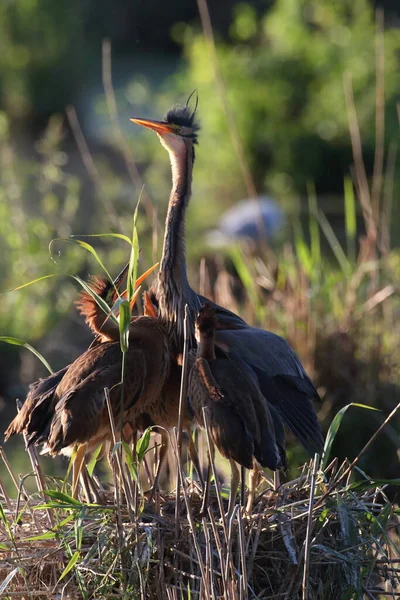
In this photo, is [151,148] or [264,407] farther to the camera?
[151,148]

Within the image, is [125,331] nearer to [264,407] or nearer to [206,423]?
[206,423]

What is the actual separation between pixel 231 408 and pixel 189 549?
42 centimetres

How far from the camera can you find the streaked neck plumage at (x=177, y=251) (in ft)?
12.5

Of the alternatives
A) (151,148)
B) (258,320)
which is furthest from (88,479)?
(151,148)

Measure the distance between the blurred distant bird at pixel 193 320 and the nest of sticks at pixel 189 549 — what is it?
1.80 ft

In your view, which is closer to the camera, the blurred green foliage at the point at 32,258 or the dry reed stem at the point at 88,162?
the dry reed stem at the point at 88,162

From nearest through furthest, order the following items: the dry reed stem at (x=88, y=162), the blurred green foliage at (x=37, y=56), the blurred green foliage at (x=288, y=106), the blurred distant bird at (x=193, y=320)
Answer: the blurred distant bird at (x=193, y=320) < the dry reed stem at (x=88, y=162) < the blurred green foliage at (x=288, y=106) < the blurred green foliage at (x=37, y=56)

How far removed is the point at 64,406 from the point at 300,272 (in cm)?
279

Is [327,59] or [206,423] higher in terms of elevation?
[327,59]

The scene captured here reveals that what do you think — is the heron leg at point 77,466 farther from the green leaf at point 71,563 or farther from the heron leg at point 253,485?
the heron leg at point 253,485

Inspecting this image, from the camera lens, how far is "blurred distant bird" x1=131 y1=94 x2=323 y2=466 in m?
3.59

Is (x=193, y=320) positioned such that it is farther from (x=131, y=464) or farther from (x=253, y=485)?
(x=131, y=464)

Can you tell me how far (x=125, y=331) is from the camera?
9.54 ft

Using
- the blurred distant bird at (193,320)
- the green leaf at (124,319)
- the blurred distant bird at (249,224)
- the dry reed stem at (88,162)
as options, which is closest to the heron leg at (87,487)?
the green leaf at (124,319)
